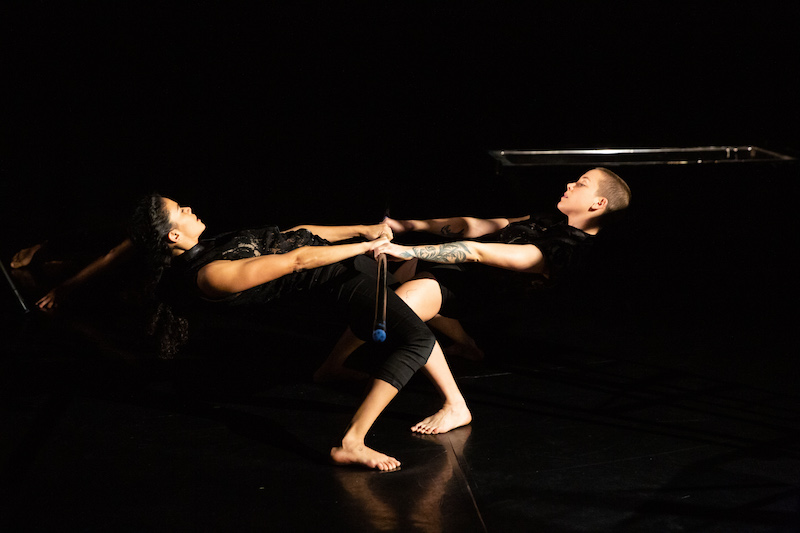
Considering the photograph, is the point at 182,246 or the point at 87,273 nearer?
the point at 182,246

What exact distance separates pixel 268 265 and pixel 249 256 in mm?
209

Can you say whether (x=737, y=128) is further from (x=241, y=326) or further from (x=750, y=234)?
(x=241, y=326)

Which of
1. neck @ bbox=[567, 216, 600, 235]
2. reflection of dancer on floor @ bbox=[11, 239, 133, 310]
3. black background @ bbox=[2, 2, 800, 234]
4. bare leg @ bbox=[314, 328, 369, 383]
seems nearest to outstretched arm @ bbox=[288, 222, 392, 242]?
bare leg @ bbox=[314, 328, 369, 383]

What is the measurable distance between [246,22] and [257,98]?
532mm

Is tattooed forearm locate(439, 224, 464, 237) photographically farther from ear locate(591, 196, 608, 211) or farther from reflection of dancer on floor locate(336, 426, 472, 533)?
reflection of dancer on floor locate(336, 426, 472, 533)

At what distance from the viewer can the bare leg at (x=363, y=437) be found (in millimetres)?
2398

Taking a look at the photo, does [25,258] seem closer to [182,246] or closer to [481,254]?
[182,246]

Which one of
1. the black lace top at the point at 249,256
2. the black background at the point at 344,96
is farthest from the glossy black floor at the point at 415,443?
the black background at the point at 344,96

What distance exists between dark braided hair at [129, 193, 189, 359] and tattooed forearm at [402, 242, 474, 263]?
95cm

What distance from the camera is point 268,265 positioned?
2506mm

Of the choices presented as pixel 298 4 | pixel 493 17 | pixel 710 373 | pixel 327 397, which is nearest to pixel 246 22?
pixel 298 4

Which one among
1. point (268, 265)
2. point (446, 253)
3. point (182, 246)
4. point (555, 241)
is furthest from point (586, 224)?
point (182, 246)

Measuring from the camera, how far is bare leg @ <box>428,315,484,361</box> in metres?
3.38

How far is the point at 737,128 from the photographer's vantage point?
4480mm
